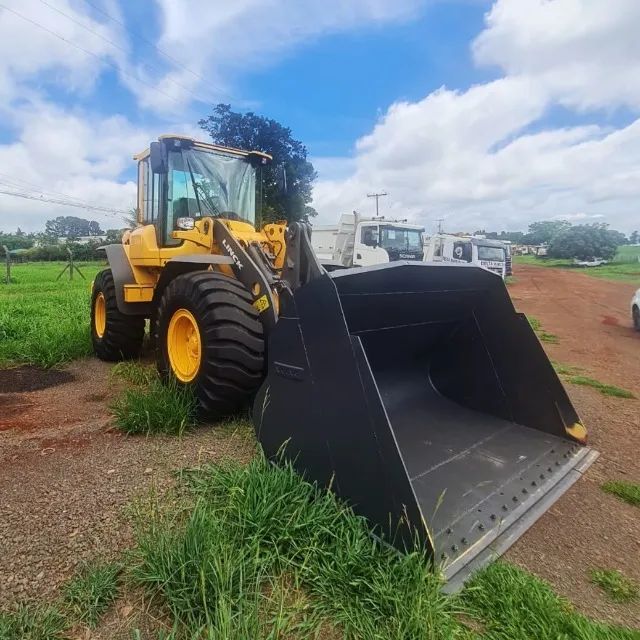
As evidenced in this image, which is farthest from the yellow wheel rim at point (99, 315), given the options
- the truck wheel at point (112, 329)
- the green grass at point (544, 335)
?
the green grass at point (544, 335)

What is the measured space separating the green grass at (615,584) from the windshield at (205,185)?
4436mm

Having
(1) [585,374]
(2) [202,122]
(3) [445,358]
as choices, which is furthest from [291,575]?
(2) [202,122]

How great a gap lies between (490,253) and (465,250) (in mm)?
2095

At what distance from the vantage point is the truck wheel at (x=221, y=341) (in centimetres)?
351

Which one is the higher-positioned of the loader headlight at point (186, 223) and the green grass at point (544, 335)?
the loader headlight at point (186, 223)

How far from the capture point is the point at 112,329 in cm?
587

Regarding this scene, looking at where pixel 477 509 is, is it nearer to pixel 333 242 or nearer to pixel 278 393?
pixel 278 393

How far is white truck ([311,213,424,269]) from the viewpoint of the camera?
1669cm

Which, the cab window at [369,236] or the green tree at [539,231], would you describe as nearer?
the cab window at [369,236]

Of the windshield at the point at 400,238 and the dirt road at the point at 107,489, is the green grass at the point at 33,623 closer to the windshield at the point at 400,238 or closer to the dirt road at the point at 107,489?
the dirt road at the point at 107,489

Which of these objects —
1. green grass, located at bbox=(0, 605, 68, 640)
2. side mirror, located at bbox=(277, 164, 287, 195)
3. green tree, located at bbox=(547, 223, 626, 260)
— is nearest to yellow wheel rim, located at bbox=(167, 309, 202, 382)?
green grass, located at bbox=(0, 605, 68, 640)

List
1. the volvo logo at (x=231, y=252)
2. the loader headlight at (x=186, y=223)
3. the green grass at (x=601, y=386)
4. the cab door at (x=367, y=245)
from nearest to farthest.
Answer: the volvo logo at (x=231, y=252) → the loader headlight at (x=186, y=223) → the green grass at (x=601, y=386) → the cab door at (x=367, y=245)

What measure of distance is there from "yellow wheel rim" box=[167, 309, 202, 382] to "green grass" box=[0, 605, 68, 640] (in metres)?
2.13

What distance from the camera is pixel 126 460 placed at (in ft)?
10.4
